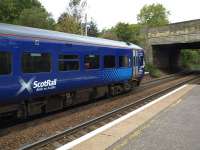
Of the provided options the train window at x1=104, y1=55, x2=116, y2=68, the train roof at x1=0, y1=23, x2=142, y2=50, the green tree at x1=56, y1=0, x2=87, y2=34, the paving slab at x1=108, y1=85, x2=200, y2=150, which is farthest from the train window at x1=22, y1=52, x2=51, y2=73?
the green tree at x1=56, y1=0, x2=87, y2=34

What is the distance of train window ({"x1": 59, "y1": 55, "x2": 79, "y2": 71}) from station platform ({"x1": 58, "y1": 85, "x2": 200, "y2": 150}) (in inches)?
121

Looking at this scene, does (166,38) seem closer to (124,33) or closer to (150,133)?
(124,33)

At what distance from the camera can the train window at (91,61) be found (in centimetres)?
1582

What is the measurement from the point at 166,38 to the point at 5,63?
35109 millimetres

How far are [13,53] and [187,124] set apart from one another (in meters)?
6.05

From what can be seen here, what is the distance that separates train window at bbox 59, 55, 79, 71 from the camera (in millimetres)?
13719

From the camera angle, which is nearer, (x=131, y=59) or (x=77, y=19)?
(x=131, y=59)

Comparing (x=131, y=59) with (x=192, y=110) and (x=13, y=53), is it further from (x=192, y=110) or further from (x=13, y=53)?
(x=13, y=53)

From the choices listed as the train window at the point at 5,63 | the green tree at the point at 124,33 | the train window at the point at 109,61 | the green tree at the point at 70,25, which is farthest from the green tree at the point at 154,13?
the train window at the point at 5,63

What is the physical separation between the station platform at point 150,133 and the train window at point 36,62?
9.95ft

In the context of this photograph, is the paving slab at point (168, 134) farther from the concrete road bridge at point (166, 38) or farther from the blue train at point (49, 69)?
the concrete road bridge at point (166, 38)

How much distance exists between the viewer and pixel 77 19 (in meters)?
42.8

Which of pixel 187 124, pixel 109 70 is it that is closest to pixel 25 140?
pixel 187 124

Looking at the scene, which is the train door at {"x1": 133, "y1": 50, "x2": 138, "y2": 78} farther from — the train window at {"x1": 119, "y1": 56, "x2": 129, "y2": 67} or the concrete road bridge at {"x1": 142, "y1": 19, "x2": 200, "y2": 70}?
the concrete road bridge at {"x1": 142, "y1": 19, "x2": 200, "y2": 70}
